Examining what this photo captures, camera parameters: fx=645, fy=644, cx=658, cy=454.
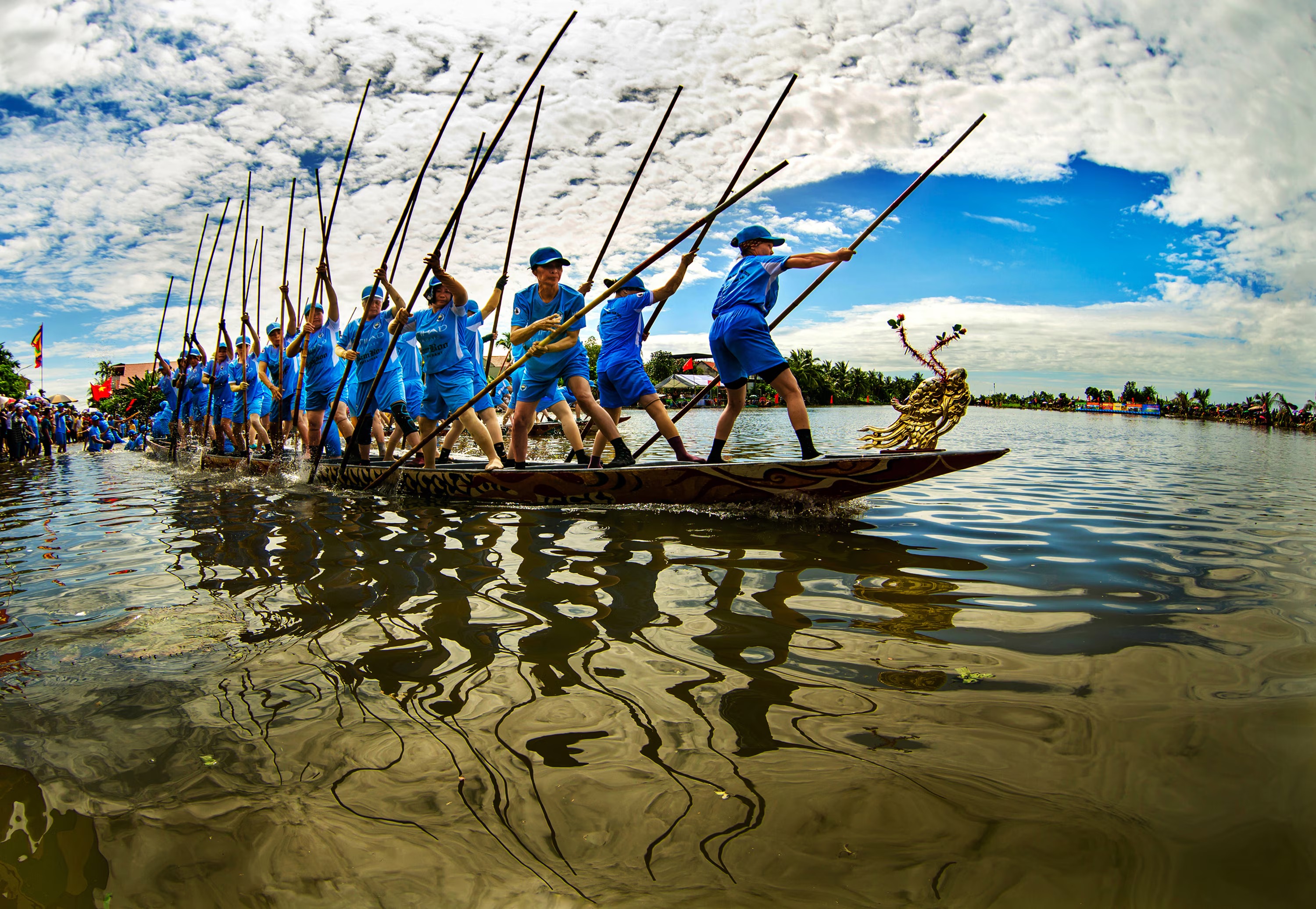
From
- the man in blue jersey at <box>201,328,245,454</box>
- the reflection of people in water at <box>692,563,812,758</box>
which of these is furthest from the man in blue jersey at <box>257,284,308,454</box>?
the reflection of people in water at <box>692,563,812,758</box>

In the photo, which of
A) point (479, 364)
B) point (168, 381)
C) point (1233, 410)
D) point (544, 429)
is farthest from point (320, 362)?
point (1233, 410)

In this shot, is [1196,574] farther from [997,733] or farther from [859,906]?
[859,906]

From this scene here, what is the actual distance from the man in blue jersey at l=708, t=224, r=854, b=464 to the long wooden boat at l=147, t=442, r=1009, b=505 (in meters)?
0.39

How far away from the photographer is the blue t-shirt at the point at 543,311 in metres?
6.03

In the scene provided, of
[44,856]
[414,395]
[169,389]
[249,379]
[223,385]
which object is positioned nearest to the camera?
[44,856]

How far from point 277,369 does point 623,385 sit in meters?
7.59

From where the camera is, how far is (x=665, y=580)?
3.26 meters

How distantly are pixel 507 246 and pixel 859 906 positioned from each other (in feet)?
24.3

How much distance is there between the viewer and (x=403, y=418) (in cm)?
821

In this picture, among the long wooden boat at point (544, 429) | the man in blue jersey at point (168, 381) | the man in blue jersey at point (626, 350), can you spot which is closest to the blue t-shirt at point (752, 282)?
the man in blue jersey at point (626, 350)

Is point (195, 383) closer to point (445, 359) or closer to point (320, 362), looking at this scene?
point (320, 362)

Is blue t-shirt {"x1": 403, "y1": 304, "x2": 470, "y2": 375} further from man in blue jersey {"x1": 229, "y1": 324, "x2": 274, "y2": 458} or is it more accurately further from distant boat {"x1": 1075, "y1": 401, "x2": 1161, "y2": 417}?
distant boat {"x1": 1075, "y1": 401, "x2": 1161, "y2": 417}

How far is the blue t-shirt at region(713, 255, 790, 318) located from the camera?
5188mm

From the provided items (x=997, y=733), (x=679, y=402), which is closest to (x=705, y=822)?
(x=997, y=733)
